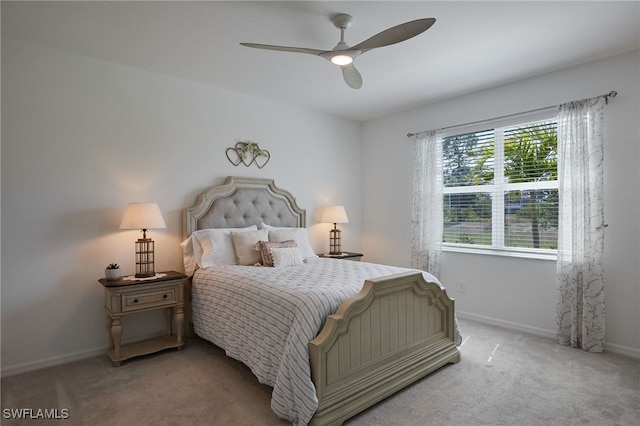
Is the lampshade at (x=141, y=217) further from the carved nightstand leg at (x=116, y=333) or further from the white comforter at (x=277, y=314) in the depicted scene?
the carved nightstand leg at (x=116, y=333)

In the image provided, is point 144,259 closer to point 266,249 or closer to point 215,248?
point 215,248

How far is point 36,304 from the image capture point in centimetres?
279

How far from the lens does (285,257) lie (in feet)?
11.0

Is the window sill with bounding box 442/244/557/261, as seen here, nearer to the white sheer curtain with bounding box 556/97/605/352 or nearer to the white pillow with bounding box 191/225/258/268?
the white sheer curtain with bounding box 556/97/605/352

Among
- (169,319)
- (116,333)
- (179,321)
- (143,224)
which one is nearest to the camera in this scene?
(116,333)

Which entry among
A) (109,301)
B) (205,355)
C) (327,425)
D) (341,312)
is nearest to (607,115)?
(341,312)

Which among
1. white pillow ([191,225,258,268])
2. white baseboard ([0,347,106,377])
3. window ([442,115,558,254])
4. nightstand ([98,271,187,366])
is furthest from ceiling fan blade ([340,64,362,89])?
white baseboard ([0,347,106,377])

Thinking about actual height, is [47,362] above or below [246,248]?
below

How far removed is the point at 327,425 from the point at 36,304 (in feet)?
8.13

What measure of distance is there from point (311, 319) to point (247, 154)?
2.48m

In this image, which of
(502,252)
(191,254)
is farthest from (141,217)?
(502,252)

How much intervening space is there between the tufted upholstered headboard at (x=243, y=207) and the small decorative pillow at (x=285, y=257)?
0.69 m

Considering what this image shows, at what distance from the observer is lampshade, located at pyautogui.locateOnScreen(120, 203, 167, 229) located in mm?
2898

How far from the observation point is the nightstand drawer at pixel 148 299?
2.84 metres
